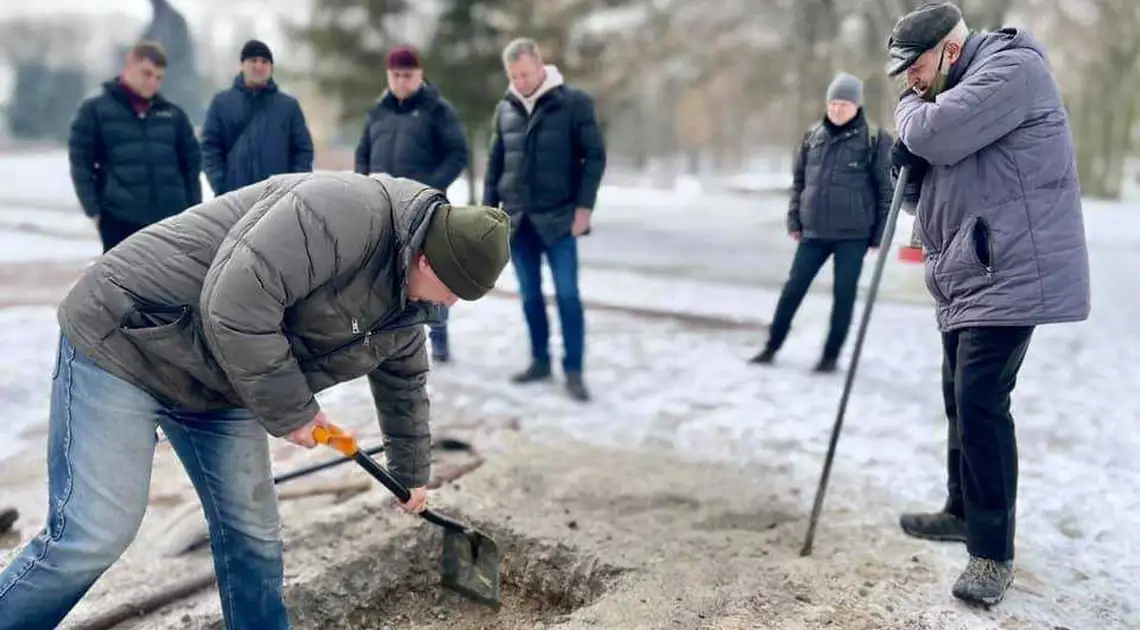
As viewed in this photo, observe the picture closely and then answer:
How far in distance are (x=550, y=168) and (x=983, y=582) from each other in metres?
3.02

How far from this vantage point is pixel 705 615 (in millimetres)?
2850

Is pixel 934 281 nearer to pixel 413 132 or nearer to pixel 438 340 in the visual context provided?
pixel 413 132

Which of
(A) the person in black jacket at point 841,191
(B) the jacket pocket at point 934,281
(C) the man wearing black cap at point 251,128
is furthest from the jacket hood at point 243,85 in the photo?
(B) the jacket pocket at point 934,281

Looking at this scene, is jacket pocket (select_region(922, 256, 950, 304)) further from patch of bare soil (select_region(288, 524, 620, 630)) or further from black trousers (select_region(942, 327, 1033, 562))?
patch of bare soil (select_region(288, 524, 620, 630))

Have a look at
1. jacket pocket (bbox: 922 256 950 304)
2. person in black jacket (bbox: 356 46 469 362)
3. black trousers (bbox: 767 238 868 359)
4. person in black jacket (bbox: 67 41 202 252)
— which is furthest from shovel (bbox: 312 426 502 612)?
person in black jacket (bbox: 67 41 202 252)

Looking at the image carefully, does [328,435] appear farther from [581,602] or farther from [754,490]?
[754,490]

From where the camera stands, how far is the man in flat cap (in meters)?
2.65

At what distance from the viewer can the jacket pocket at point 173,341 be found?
2049 millimetres

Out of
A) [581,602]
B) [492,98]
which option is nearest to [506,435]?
[581,602]

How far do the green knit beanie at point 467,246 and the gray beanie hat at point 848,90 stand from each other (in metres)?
3.65

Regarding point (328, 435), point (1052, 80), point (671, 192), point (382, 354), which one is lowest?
point (671, 192)

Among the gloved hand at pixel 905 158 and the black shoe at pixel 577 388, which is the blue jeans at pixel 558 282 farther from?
the gloved hand at pixel 905 158

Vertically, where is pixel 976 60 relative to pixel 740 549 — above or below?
above

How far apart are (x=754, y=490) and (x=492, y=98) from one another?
11468 mm
